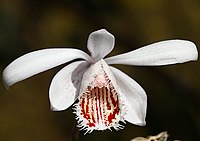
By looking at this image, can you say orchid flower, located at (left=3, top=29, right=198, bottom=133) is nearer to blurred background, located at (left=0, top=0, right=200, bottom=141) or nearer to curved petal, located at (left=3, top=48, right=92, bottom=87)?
curved petal, located at (left=3, top=48, right=92, bottom=87)

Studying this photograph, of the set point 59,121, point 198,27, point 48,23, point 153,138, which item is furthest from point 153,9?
point 153,138

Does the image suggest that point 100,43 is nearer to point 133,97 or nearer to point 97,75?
point 97,75

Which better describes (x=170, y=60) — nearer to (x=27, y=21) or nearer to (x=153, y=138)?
(x=153, y=138)

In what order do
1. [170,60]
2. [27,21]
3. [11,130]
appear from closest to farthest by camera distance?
[170,60] < [11,130] < [27,21]

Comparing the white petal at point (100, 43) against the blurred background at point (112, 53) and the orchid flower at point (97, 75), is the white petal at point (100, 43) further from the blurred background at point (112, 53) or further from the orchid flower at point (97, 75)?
the blurred background at point (112, 53)

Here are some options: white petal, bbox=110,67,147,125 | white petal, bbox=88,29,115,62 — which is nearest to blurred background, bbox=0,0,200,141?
white petal, bbox=110,67,147,125

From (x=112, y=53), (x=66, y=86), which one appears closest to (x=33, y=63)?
(x=66, y=86)
